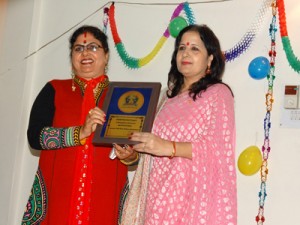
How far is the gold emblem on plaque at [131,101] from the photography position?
181cm

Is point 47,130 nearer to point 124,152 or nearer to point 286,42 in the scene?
point 124,152

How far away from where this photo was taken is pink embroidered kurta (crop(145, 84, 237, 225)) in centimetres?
166

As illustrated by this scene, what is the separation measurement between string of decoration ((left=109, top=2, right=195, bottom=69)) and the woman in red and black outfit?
1.89 ft

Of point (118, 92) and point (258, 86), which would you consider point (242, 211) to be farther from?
point (118, 92)

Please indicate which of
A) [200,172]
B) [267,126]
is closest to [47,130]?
[200,172]

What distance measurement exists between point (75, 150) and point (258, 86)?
93cm

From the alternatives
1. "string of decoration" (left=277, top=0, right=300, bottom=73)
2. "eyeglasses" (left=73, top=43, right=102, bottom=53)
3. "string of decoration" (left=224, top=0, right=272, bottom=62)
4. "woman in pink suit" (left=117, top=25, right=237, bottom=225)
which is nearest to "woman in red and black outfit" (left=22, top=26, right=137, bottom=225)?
"eyeglasses" (left=73, top=43, right=102, bottom=53)

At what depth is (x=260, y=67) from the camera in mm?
2244

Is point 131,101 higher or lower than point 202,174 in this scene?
higher

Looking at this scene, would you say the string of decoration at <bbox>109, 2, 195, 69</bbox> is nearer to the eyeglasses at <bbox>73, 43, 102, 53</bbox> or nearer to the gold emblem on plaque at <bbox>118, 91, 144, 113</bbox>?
the eyeglasses at <bbox>73, 43, 102, 53</bbox>

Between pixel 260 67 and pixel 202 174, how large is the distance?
2.58 ft

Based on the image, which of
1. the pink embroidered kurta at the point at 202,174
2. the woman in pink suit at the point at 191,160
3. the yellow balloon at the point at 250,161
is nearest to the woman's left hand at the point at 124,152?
the woman in pink suit at the point at 191,160

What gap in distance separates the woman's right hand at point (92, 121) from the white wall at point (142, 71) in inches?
31.0

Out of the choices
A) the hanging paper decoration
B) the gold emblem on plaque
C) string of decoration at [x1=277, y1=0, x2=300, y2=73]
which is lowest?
the gold emblem on plaque
